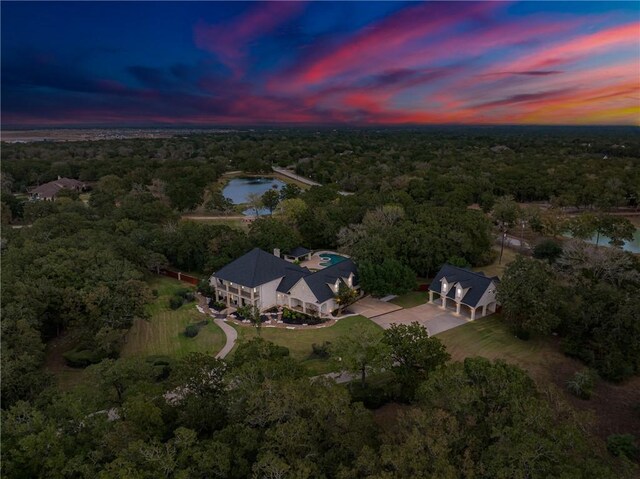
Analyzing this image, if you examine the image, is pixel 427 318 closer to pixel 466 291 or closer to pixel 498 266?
pixel 466 291

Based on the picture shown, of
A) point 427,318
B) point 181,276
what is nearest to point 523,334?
point 427,318

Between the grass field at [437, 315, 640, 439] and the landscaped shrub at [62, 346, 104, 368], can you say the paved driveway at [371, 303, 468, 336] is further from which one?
the landscaped shrub at [62, 346, 104, 368]

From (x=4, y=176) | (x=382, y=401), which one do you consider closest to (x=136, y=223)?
(x=382, y=401)

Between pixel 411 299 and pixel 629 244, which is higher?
pixel 629 244

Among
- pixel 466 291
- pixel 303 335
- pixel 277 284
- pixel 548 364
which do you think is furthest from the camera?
pixel 277 284

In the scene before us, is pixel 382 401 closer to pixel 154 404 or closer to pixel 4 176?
pixel 154 404

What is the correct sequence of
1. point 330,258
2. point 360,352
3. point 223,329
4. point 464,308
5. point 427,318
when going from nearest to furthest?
point 360,352
point 223,329
point 427,318
point 464,308
point 330,258

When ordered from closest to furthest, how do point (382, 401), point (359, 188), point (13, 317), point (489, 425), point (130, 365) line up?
point (489, 425)
point (130, 365)
point (382, 401)
point (13, 317)
point (359, 188)
